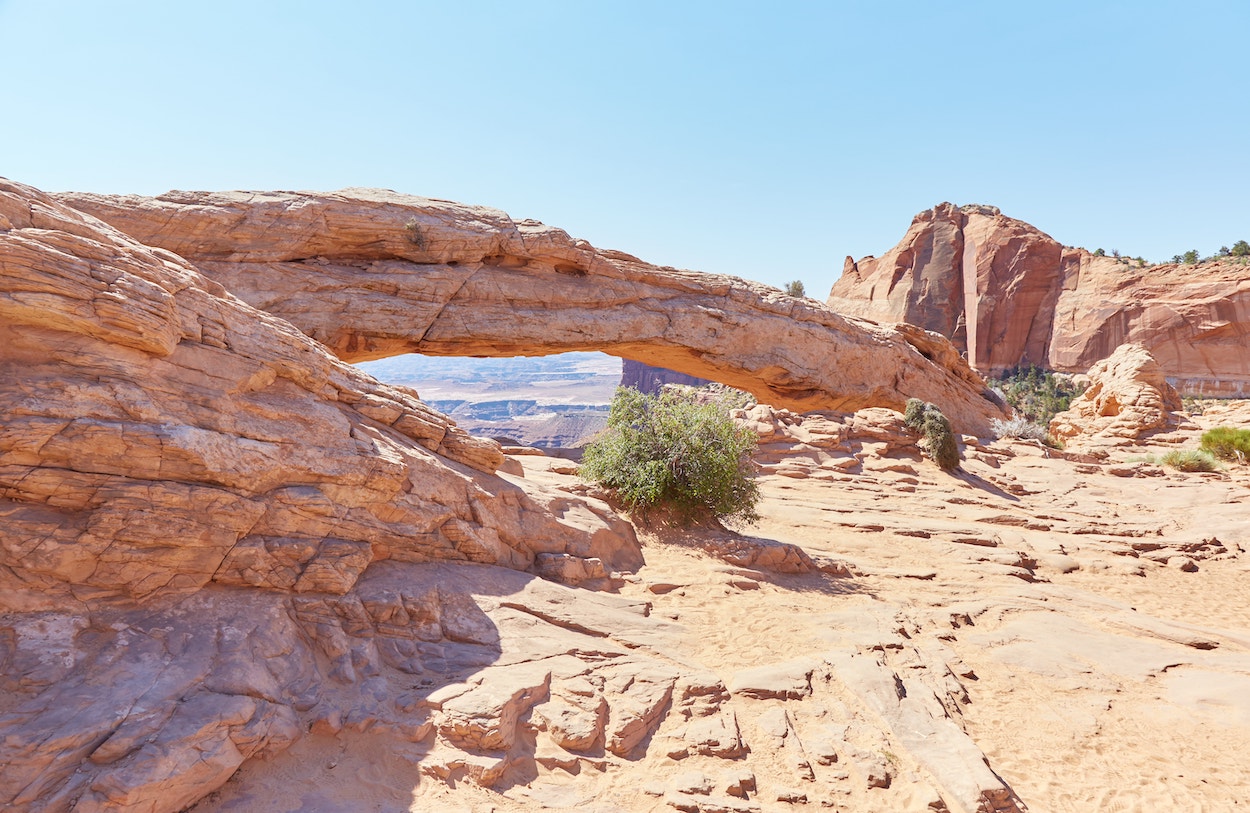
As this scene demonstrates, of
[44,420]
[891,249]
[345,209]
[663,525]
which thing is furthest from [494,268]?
[891,249]

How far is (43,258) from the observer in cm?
644

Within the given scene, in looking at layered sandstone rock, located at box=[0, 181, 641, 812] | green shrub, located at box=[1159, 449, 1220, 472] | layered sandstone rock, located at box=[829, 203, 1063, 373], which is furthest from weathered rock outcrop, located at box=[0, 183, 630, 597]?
layered sandstone rock, located at box=[829, 203, 1063, 373]

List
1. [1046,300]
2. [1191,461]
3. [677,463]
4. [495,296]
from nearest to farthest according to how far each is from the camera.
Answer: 1. [677,463]
2. [1191,461]
3. [495,296]
4. [1046,300]

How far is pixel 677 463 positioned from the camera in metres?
13.7

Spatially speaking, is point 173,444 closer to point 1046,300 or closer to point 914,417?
point 914,417

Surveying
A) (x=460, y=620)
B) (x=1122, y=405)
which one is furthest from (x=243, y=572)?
(x=1122, y=405)

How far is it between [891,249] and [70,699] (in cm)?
7960

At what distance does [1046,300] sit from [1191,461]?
5050 cm

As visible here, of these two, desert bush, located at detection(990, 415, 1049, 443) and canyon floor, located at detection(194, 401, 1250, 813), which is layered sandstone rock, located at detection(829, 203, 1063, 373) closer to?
desert bush, located at detection(990, 415, 1049, 443)

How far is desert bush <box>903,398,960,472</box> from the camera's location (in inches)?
796

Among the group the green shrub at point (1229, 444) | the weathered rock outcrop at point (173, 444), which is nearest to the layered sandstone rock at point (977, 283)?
the green shrub at point (1229, 444)

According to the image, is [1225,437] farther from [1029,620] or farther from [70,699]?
[70,699]

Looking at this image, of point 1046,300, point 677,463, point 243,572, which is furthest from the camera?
point 1046,300

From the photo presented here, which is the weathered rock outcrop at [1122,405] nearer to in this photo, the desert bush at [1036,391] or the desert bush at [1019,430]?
the desert bush at [1019,430]
